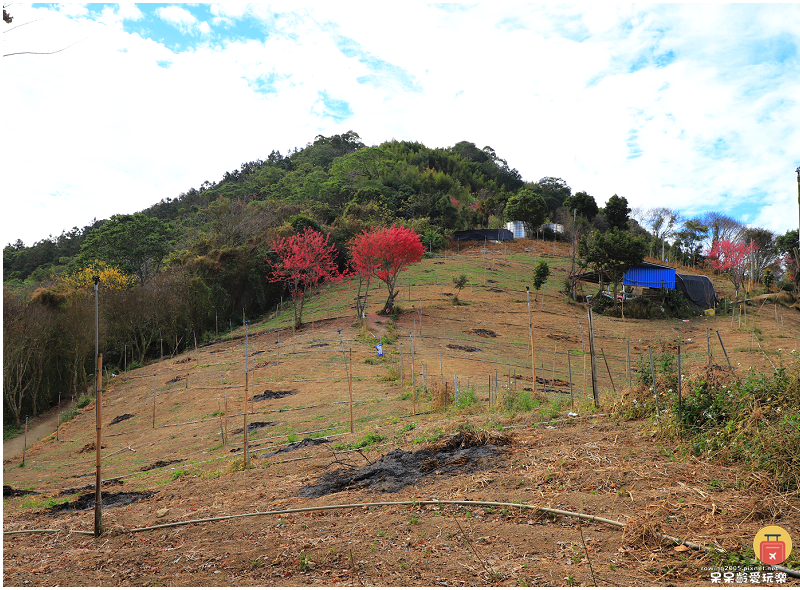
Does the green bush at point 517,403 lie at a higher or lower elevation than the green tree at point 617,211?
lower

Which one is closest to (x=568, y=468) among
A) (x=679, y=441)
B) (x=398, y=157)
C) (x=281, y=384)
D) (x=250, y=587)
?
(x=679, y=441)

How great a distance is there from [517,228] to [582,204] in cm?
603

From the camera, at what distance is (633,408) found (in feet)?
23.3

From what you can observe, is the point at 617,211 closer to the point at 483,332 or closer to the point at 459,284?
the point at 459,284

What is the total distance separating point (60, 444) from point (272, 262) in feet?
53.0

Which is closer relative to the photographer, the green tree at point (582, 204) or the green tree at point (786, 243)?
the green tree at point (786, 243)

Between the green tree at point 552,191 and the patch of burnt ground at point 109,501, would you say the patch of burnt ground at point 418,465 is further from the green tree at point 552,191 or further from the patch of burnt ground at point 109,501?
the green tree at point 552,191

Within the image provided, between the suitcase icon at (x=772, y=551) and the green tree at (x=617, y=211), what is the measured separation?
147 ft

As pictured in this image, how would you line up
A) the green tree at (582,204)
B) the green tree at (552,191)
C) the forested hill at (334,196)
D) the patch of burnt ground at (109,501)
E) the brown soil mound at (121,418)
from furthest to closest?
the green tree at (552,191), the green tree at (582,204), the forested hill at (334,196), the brown soil mound at (121,418), the patch of burnt ground at (109,501)

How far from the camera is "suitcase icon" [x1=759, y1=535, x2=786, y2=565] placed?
3580 millimetres

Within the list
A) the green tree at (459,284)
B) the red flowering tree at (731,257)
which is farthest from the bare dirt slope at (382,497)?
the red flowering tree at (731,257)

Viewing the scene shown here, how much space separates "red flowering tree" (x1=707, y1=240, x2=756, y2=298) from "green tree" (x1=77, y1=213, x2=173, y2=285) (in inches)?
1432

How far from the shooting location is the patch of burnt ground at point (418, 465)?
20.6ft

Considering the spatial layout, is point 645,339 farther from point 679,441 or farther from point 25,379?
point 25,379
